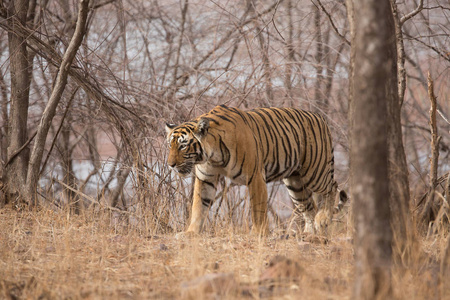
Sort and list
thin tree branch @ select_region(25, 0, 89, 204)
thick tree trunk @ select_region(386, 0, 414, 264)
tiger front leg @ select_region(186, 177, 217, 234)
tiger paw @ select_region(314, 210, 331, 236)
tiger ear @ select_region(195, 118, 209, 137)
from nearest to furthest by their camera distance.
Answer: thick tree trunk @ select_region(386, 0, 414, 264) < tiger ear @ select_region(195, 118, 209, 137) < tiger front leg @ select_region(186, 177, 217, 234) < thin tree branch @ select_region(25, 0, 89, 204) < tiger paw @ select_region(314, 210, 331, 236)

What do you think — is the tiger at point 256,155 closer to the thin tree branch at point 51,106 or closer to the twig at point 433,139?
the twig at point 433,139

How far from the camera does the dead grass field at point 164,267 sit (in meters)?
2.99

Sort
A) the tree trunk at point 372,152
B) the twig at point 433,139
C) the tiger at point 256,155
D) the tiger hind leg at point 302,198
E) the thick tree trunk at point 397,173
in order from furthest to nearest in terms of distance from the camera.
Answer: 1. the tiger hind leg at point 302,198
2. the tiger at point 256,155
3. the twig at point 433,139
4. the thick tree trunk at point 397,173
5. the tree trunk at point 372,152

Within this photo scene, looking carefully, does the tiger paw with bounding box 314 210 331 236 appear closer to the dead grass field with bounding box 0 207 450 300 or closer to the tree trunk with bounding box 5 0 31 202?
the dead grass field with bounding box 0 207 450 300

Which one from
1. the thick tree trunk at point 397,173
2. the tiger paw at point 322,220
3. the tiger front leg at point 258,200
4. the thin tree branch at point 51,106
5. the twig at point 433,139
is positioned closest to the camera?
the thick tree trunk at point 397,173

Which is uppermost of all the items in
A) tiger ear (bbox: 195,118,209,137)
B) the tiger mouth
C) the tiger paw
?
tiger ear (bbox: 195,118,209,137)

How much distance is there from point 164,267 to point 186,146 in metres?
1.80

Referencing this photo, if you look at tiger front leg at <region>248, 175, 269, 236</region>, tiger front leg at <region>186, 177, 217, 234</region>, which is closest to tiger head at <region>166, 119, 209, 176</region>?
tiger front leg at <region>186, 177, 217, 234</region>

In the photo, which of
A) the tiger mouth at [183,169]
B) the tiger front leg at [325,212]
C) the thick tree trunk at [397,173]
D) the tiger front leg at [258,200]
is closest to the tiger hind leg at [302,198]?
the tiger front leg at [325,212]

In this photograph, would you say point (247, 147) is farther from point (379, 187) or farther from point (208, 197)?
point (379, 187)

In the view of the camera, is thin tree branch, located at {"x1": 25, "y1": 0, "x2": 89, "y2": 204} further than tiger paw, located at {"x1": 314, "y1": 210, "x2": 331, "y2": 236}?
No

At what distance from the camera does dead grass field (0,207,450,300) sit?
2994 mm

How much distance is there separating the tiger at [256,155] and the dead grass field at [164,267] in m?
0.58

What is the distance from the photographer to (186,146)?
16.9 ft
